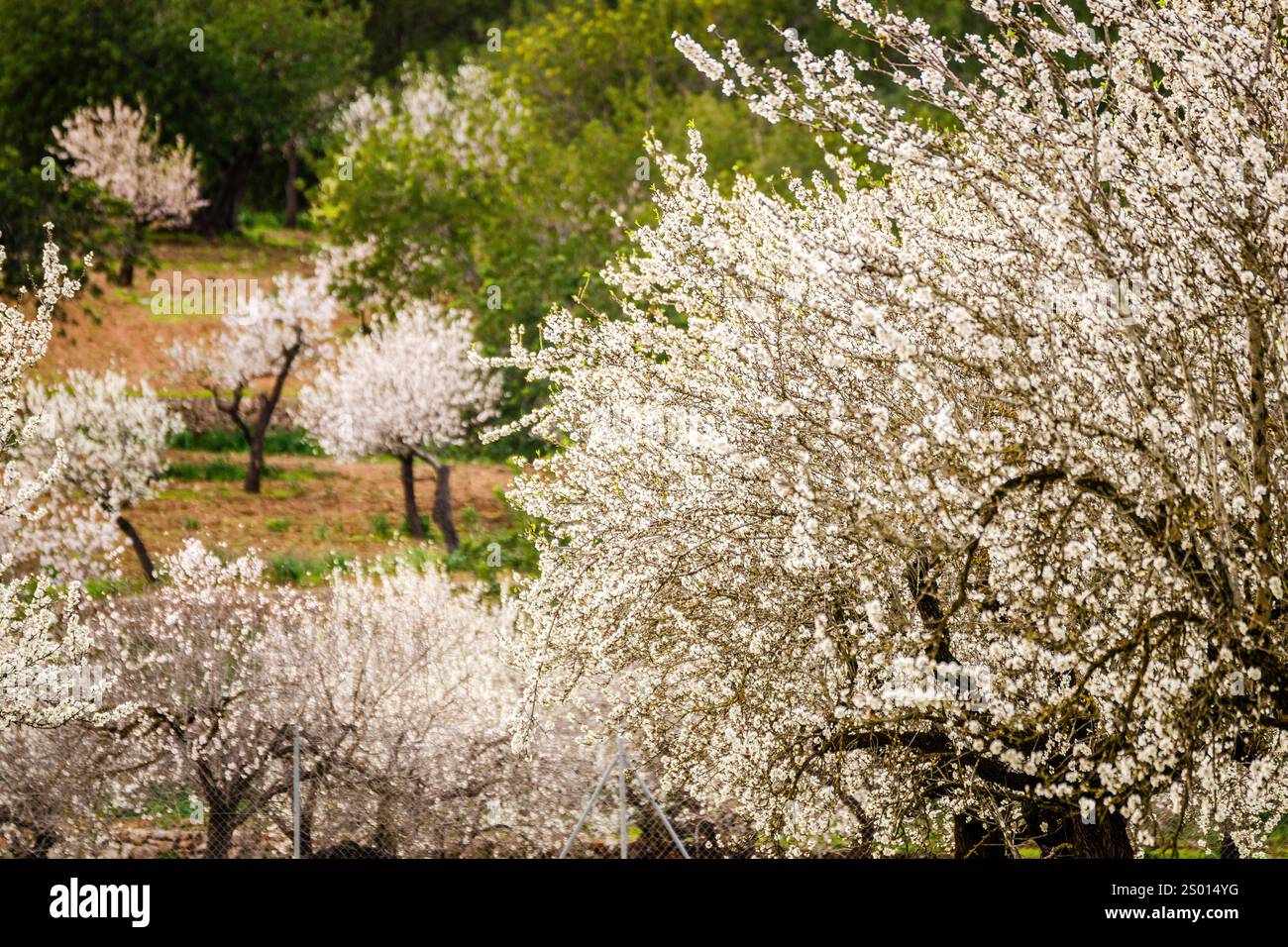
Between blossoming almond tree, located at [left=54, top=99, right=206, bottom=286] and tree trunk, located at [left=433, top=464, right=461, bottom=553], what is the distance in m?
18.0

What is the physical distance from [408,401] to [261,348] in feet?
14.1

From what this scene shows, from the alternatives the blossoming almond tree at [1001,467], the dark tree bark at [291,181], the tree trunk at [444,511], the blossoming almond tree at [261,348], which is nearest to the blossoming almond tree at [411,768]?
the blossoming almond tree at [1001,467]

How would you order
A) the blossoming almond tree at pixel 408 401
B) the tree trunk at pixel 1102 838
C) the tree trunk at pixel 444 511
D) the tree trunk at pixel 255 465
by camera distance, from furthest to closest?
the tree trunk at pixel 255 465
the blossoming almond tree at pixel 408 401
the tree trunk at pixel 444 511
the tree trunk at pixel 1102 838

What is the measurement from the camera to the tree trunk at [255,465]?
86.5ft

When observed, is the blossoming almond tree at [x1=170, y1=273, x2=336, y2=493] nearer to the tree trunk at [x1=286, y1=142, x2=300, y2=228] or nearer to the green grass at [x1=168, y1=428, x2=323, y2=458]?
the green grass at [x1=168, y1=428, x2=323, y2=458]

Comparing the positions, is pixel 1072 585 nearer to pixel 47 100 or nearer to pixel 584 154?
pixel 584 154

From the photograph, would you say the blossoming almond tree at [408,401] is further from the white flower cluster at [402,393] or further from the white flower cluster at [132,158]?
the white flower cluster at [132,158]

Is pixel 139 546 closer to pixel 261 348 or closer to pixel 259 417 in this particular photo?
pixel 259 417

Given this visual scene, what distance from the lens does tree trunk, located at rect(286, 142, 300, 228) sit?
46.1m

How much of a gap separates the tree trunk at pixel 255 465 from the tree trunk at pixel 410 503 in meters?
2.87

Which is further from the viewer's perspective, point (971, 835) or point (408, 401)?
point (408, 401)

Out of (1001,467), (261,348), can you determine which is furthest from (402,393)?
(1001,467)

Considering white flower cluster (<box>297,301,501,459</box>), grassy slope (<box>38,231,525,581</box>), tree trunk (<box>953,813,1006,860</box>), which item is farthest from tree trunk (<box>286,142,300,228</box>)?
tree trunk (<box>953,813,1006,860</box>)

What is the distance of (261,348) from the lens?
27.9 meters
